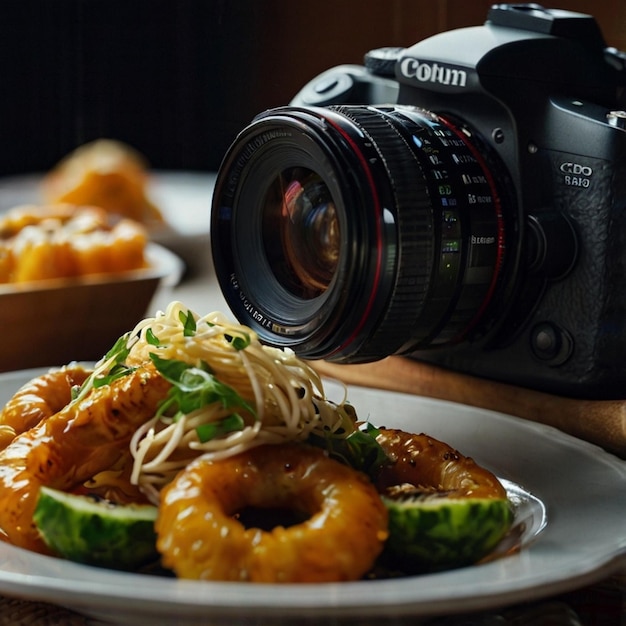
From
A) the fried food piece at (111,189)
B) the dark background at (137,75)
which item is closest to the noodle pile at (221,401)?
the fried food piece at (111,189)

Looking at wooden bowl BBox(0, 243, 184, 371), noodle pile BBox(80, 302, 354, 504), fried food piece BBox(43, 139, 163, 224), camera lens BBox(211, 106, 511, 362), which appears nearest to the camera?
noodle pile BBox(80, 302, 354, 504)

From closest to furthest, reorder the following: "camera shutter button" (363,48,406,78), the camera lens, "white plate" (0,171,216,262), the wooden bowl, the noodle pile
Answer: the noodle pile < the camera lens < "camera shutter button" (363,48,406,78) < the wooden bowl < "white plate" (0,171,216,262)

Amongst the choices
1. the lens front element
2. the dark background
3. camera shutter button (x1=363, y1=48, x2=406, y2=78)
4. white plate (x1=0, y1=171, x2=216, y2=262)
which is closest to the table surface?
the lens front element

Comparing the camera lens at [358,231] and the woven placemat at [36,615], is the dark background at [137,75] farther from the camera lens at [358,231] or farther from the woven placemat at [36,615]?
the woven placemat at [36,615]

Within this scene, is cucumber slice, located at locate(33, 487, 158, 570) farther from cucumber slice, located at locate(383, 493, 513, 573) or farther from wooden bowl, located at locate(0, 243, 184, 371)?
wooden bowl, located at locate(0, 243, 184, 371)

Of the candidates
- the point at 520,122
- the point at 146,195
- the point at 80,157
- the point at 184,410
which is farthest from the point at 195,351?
the point at 80,157

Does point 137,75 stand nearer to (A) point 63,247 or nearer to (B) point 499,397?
(A) point 63,247

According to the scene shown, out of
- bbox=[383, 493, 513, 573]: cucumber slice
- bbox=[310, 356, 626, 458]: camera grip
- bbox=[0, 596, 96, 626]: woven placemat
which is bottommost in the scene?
bbox=[310, 356, 626, 458]: camera grip

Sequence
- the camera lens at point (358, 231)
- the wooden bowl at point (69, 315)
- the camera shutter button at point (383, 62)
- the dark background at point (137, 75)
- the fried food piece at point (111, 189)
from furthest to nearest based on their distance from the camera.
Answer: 1. the dark background at point (137, 75)
2. the fried food piece at point (111, 189)
3. the wooden bowl at point (69, 315)
4. the camera shutter button at point (383, 62)
5. the camera lens at point (358, 231)
